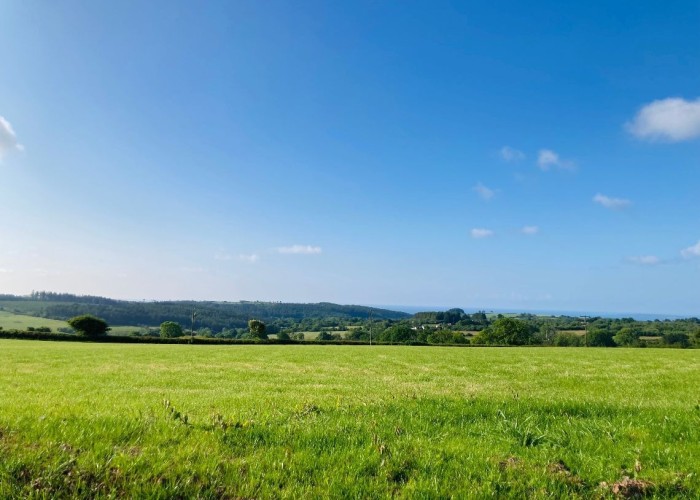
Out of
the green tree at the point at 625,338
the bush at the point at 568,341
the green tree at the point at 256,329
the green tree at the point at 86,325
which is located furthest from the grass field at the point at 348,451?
the green tree at the point at 625,338

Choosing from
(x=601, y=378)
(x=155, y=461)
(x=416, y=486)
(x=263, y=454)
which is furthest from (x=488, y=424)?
(x=601, y=378)

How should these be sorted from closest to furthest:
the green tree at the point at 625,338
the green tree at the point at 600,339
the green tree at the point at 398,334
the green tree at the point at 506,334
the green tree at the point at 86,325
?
the green tree at the point at 86,325 < the green tree at the point at 625,338 < the green tree at the point at 600,339 < the green tree at the point at 506,334 < the green tree at the point at 398,334

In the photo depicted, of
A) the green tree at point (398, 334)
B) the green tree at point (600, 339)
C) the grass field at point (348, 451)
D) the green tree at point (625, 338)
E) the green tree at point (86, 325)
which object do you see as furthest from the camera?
the green tree at point (398, 334)

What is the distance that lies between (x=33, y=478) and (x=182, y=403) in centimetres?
504

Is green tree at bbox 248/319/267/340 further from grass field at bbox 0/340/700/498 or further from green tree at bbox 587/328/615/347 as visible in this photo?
grass field at bbox 0/340/700/498

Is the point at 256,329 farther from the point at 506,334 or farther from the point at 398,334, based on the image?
the point at 506,334

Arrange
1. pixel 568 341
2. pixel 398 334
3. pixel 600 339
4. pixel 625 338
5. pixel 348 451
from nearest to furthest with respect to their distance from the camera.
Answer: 1. pixel 348 451
2. pixel 600 339
3. pixel 625 338
4. pixel 568 341
5. pixel 398 334

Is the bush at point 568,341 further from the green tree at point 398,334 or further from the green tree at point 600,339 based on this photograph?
the green tree at point 398,334

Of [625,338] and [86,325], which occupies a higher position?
[86,325]

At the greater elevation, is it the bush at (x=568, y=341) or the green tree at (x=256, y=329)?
the green tree at (x=256, y=329)

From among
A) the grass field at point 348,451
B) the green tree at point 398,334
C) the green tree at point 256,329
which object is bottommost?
the green tree at point 398,334

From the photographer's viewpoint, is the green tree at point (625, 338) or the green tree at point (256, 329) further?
the green tree at point (625, 338)

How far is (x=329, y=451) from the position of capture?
5797 millimetres

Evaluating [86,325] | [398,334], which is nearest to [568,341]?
[398,334]
